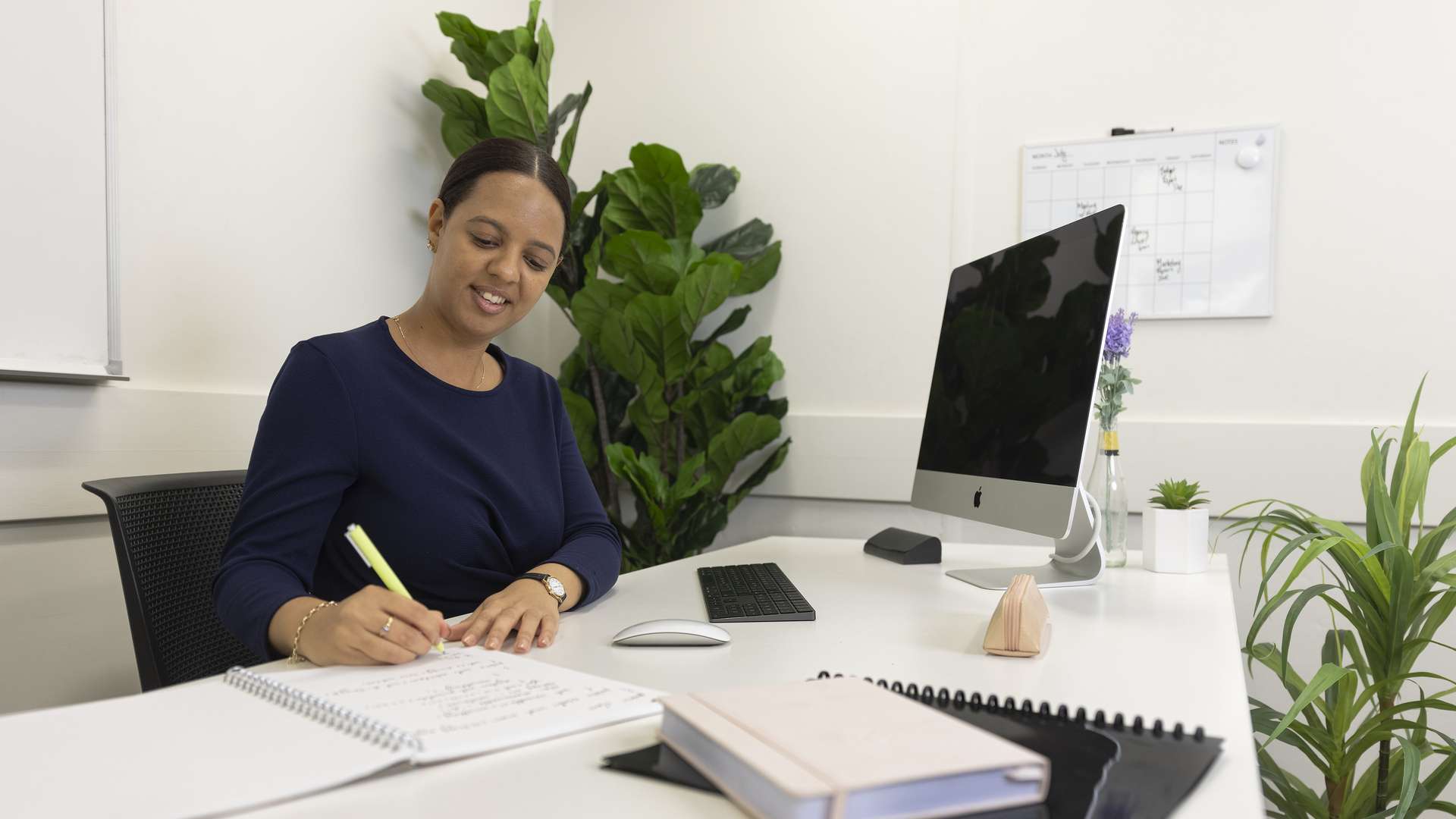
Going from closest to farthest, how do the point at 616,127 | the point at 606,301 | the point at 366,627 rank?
1. the point at 366,627
2. the point at 606,301
3. the point at 616,127

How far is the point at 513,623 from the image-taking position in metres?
1.04

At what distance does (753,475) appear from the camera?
2.75m

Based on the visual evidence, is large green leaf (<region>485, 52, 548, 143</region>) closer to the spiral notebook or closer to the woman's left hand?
the woman's left hand

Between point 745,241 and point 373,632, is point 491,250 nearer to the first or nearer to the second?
point 373,632

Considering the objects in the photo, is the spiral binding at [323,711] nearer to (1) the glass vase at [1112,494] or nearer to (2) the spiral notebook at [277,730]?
(2) the spiral notebook at [277,730]

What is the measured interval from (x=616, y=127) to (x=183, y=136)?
148 cm

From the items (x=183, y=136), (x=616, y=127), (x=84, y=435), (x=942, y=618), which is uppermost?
(x=616, y=127)

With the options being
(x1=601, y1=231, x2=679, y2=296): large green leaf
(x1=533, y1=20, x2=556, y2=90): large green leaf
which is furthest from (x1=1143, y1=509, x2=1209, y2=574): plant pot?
(x1=533, y1=20, x2=556, y2=90): large green leaf

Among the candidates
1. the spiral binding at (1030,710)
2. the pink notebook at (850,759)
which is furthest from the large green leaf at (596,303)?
the pink notebook at (850,759)

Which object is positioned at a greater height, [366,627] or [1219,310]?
[1219,310]

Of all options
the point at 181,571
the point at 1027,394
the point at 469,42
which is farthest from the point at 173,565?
the point at 469,42

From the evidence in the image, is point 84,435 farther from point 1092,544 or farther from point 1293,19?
point 1293,19

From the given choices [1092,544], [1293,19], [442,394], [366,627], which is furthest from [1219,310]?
[366,627]

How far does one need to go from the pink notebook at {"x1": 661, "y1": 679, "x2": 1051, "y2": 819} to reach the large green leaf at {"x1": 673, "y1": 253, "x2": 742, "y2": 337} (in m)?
1.89
